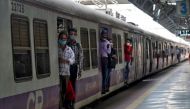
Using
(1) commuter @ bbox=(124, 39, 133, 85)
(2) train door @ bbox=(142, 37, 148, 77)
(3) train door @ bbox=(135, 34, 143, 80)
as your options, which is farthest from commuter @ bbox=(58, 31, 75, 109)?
(2) train door @ bbox=(142, 37, 148, 77)

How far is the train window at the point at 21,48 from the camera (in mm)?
7184

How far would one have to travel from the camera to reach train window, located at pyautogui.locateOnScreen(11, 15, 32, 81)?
7.18 metres

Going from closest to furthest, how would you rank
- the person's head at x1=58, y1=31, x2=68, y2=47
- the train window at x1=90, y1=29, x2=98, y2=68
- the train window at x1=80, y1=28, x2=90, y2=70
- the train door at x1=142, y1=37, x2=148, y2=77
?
the person's head at x1=58, y1=31, x2=68, y2=47 → the train window at x1=80, y1=28, x2=90, y2=70 → the train window at x1=90, y1=29, x2=98, y2=68 → the train door at x1=142, y1=37, x2=148, y2=77

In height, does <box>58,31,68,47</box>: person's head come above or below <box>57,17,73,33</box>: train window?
below

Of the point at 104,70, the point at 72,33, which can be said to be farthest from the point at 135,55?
the point at 72,33

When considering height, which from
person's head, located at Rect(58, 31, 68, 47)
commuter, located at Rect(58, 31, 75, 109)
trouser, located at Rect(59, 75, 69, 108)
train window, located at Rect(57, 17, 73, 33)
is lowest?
trouser, located at Rect(59, 75, 69, 108)

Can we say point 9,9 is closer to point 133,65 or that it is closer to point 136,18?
point 133,65

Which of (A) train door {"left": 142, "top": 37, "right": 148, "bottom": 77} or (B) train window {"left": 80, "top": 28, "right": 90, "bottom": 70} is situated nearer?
(B) train window {"left": 80, "top": 28, "right": 90, "bottom": 70}

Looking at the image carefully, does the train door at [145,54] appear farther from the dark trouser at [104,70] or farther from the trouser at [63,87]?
the trouser at [63,87]

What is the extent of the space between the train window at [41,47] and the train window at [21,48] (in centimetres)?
36

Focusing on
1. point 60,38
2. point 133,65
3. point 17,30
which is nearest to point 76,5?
point 60,38

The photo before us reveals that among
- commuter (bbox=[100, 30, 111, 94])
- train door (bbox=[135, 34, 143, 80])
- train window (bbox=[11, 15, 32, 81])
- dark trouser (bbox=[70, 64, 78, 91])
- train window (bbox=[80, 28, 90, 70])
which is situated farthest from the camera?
train door (bbox=[135, 34, 143, 80])

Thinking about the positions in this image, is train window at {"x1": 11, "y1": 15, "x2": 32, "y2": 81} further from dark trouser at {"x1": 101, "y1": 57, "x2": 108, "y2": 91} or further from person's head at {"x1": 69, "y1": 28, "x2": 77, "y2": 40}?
dark trouser at {"x1": 101, "y1": 57, "x2": 108, "y2": 91}

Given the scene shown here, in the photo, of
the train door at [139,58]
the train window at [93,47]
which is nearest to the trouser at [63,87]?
the train window at [93,47]
